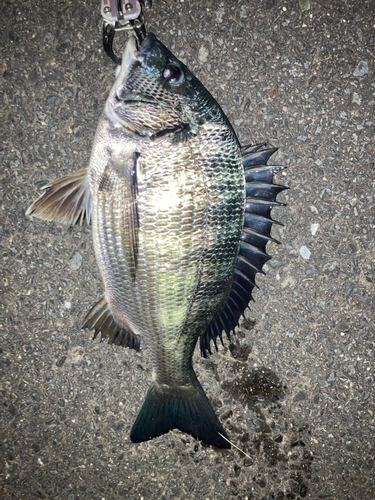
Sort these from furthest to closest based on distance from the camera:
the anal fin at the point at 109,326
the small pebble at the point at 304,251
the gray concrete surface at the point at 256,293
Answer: the small pebble at the point at 304,251 < the gray concrete surface at the point at 256,293 < the anal fin at the point at 109,326

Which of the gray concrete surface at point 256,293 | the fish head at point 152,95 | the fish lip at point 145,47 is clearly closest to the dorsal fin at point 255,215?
the fish head at point 152,95

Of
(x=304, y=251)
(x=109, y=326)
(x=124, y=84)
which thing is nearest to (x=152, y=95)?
(x=124, y=84)

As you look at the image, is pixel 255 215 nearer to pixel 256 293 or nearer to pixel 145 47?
pixel 256 293

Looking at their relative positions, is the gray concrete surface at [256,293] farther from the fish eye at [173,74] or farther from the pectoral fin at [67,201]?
the fish eye at [173,74]

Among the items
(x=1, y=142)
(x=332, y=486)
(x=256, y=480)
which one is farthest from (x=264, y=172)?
(x=332, y=486)

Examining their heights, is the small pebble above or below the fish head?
below

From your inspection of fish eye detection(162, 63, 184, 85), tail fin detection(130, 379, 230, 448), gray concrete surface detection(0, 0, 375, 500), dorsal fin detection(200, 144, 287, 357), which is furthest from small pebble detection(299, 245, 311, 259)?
fish eye detection(162, 63, 184, 85)

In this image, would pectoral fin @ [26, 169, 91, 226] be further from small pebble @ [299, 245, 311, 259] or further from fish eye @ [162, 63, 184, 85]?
small pebble @ [299, 245, 311, 259]
